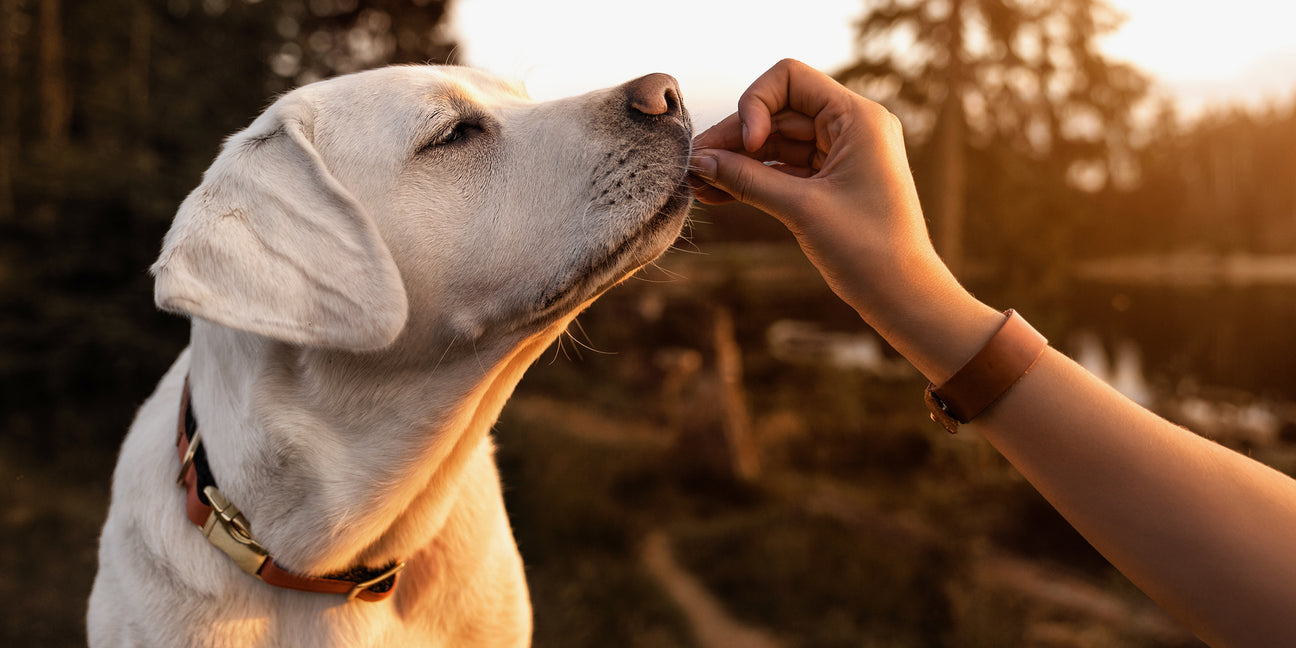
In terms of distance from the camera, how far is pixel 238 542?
76.5 inches

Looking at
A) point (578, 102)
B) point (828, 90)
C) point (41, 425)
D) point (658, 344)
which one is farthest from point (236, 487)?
point (658, 344)

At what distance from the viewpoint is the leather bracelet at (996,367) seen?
138cm

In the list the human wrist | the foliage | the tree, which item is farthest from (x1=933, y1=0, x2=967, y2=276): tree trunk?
the human wrist

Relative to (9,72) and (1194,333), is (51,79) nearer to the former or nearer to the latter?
(9,72)

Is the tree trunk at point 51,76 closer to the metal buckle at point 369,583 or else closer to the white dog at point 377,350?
the white dog at point 377,350

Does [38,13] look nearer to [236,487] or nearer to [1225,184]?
[236,487]

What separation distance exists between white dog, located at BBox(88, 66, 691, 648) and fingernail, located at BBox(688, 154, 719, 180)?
6cm

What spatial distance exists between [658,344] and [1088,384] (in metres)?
10.5

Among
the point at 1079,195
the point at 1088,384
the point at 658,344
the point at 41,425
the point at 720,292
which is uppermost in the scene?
the point at 1088,384

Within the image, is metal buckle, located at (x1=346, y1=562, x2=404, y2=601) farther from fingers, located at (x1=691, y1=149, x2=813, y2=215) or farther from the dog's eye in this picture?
fingers, located at (x1=691, y1=149, x2=813, y2=215)

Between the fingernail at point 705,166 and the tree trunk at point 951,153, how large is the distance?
681 cm

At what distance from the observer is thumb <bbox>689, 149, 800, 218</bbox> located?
162cm

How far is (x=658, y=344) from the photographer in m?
11.9

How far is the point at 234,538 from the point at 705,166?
4.84 feet
